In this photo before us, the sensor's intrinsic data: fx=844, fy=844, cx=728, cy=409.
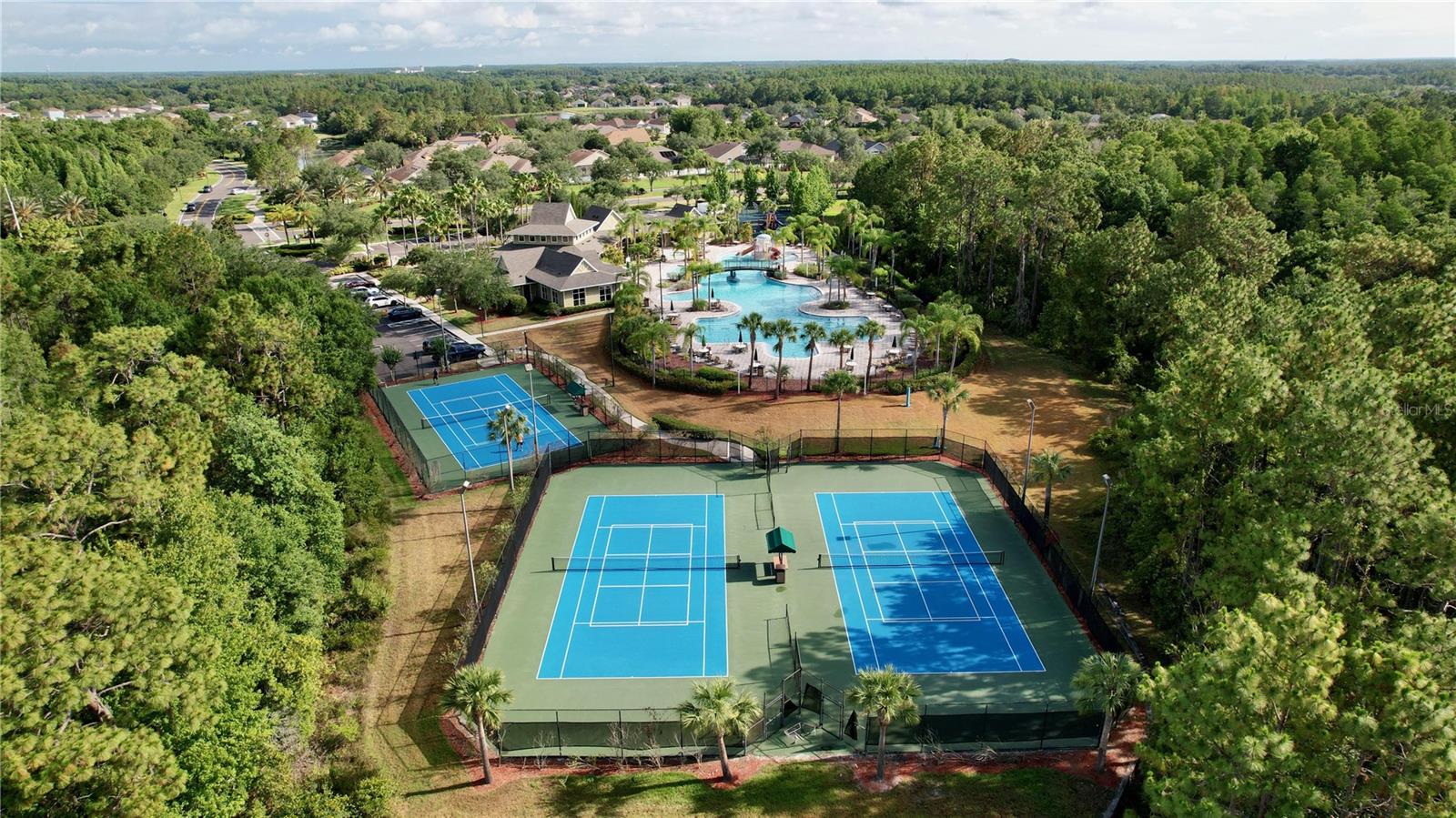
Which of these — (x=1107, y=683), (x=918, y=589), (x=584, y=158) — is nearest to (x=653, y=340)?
(x=918, y=589)

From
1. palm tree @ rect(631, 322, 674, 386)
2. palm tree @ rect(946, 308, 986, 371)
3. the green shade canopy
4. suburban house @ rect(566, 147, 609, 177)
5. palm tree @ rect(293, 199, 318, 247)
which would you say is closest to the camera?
the green shade canopy

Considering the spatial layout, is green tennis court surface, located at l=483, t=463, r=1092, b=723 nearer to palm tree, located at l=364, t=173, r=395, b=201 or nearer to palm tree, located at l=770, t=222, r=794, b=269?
palm tree, located at l=770, t=222, r=794, b=269

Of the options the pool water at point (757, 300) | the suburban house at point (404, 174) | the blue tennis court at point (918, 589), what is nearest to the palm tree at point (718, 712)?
the blue tennis court at point (918, 589)

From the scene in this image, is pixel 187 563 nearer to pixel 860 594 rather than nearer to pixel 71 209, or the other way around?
pixel 860 594

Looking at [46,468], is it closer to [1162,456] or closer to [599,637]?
[599,637]

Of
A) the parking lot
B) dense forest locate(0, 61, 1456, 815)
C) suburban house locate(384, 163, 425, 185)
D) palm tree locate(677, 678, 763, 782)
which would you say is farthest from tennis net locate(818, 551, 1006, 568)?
suburban house locate(384, 163, 425, 185)

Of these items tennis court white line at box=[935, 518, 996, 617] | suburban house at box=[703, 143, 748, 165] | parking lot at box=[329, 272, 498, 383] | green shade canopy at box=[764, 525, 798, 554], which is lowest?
tennis court white line at box=[935, 518, 996, 617]
